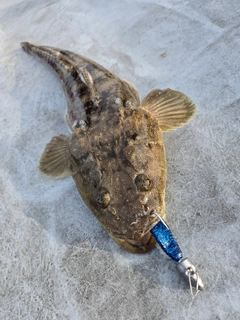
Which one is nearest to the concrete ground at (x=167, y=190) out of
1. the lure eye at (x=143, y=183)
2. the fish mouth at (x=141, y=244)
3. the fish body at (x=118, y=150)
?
the fish mouth at (x=141, y=244)

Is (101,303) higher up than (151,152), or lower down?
lower down

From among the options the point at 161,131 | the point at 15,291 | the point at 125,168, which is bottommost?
the point at 15,291

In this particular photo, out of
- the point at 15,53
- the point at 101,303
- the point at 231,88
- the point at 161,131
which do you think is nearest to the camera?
the point at 101,303

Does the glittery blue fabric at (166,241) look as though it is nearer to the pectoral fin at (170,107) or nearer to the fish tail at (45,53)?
the pectoral fin at (170,107)

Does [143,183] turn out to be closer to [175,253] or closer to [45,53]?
[175,253]

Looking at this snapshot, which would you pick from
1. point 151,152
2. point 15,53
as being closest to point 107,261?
point 151,152

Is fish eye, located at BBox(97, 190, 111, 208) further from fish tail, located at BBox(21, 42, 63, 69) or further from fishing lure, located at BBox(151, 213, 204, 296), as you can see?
fish tail, located at BBox(21, 42, 63, 69)

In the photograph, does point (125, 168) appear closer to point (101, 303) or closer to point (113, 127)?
point (113, 127)
